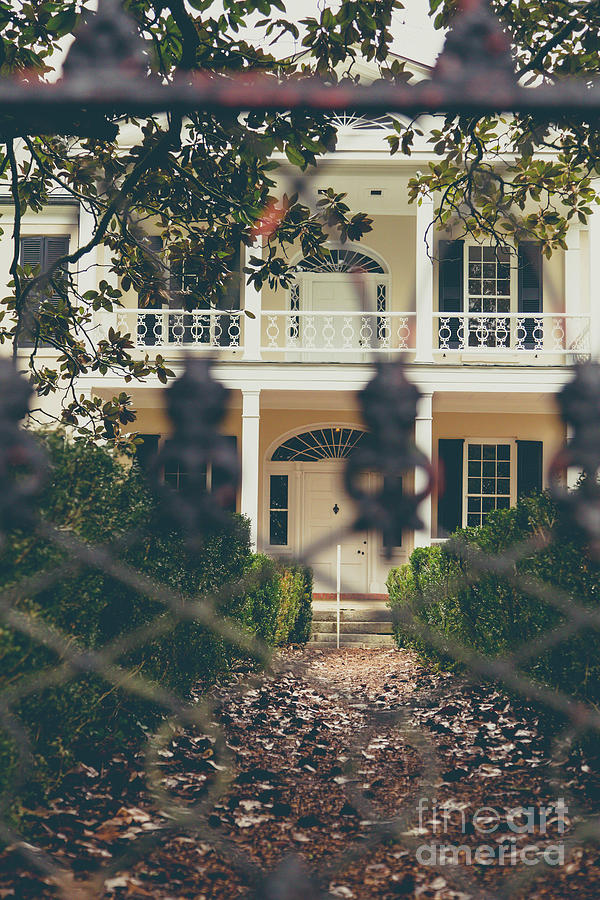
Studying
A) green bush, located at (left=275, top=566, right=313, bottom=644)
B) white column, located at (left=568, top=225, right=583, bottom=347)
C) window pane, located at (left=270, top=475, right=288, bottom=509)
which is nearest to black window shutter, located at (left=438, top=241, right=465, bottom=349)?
white column, located at (left=568, top=225, right=583, bottom=347)

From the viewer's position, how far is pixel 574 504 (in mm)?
770

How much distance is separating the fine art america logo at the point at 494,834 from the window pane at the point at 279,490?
10.1 meters

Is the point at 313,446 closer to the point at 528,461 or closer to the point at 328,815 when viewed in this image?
the point at 528,461

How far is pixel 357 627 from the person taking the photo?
9352mm

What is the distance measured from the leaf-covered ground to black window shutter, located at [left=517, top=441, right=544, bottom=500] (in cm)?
863

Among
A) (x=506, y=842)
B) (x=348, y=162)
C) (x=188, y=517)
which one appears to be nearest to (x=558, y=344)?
(x=348, y=162)

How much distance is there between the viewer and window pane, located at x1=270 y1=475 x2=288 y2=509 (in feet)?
42.8

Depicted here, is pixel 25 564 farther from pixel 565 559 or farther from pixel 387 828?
pixel 565 559

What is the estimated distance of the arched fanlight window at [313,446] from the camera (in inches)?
509

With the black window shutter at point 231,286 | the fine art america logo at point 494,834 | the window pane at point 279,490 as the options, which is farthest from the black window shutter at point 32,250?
the fine art america logo at point 494,834

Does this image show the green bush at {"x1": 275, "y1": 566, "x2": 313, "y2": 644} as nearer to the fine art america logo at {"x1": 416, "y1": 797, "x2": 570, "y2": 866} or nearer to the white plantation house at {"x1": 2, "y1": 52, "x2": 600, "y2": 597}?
the white plantation house at {"x1": 2, "y1": 52, "x2": 600, "y2": 597}

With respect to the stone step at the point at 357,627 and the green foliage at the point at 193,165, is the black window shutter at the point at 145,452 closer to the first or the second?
the green foliage at the point at 193,165

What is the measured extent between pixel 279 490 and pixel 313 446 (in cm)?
97

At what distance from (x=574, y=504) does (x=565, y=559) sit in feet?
9.01
